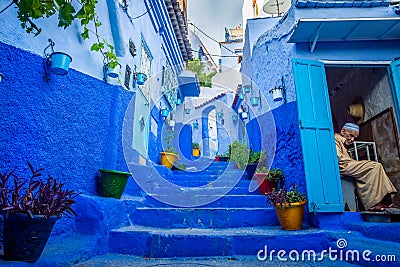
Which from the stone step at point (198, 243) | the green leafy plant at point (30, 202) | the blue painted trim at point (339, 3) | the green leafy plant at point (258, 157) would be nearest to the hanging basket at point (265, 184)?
the green leafy plant at point (258, 157)

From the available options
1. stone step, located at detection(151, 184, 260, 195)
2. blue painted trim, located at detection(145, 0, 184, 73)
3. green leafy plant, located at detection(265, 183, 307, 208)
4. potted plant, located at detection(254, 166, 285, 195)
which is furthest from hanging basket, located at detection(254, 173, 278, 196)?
blue painted trim, located at detection(145, 0, 184, 73)

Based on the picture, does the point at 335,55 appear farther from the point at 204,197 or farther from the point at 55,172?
the point at 55,172

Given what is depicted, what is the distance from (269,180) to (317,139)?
1249 millimetres

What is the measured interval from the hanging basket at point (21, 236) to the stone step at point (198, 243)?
4.05 feet

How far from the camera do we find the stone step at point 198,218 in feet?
12.5

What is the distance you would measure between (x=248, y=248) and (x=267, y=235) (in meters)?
0.26

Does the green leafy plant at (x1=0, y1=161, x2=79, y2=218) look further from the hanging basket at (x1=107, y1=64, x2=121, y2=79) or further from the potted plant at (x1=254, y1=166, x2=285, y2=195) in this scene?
the potted plant at (x1=254, y1=166, x2=285, y2=195)

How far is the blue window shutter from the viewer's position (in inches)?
152

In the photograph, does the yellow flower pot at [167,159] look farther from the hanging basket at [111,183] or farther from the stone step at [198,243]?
the stone step at [198,243]

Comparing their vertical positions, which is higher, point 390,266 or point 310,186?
point 310,186

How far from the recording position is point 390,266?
2289mm

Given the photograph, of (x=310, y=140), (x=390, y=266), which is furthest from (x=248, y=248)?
(x=310, y=140)

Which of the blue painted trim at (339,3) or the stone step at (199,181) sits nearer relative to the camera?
the blue painted trim at (339,3)

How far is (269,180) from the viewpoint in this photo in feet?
16.4
